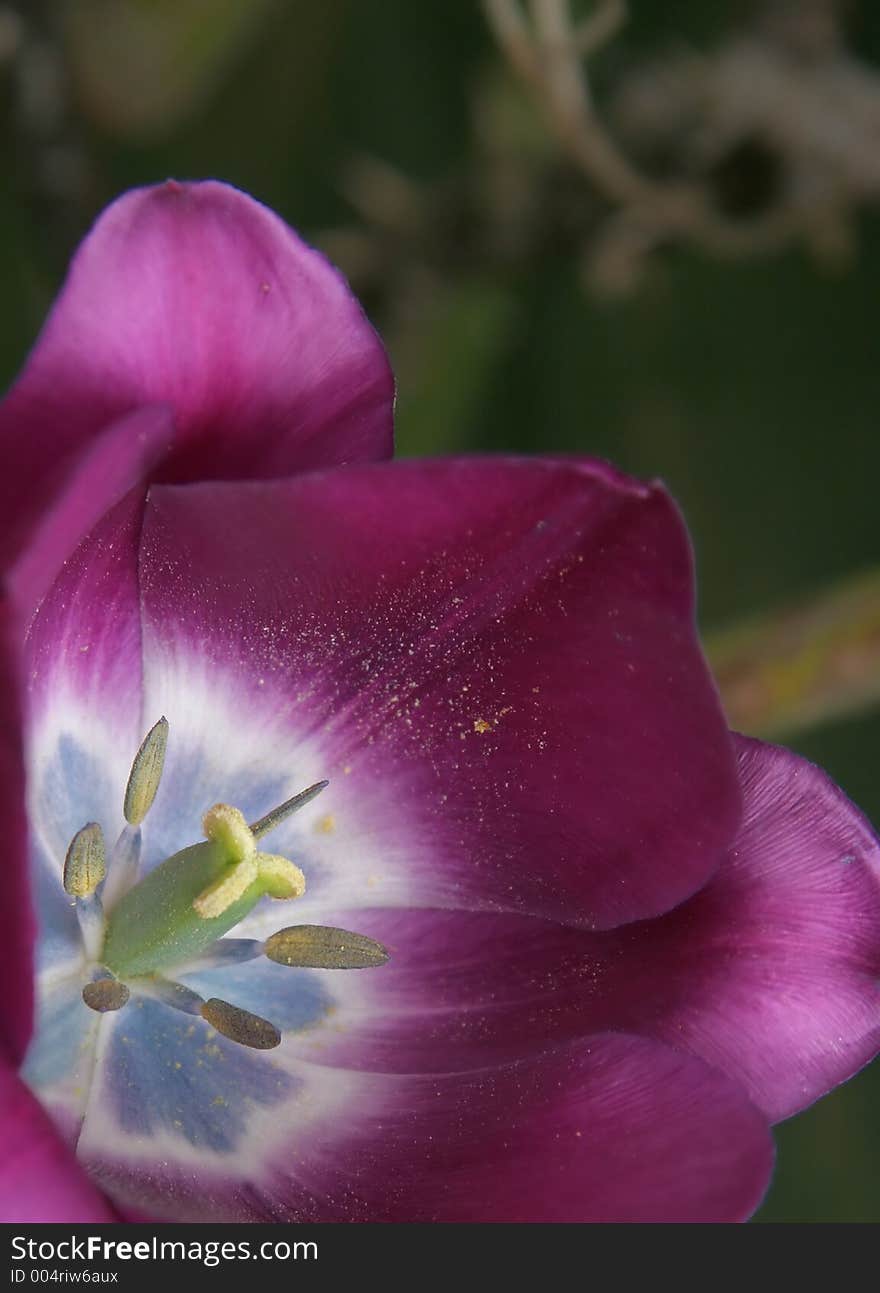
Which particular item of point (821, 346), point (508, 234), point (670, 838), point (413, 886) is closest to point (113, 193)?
point (508, 234)

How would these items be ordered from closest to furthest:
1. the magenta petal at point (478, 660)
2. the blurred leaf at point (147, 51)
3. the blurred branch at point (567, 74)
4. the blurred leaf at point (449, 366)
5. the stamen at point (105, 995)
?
the magenta petal at point (478, 660)
the stamen at point (105, 995)
the blurred branch at point (567, 74)
the blurred leaf at point (147, 51)
the blurred leaf at point (449, 366)

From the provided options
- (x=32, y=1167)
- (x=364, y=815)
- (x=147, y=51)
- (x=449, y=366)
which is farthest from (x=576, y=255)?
(x=32, y=1167)

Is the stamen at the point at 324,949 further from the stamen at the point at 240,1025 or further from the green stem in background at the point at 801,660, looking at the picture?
the green stem in background at the point at 801,660

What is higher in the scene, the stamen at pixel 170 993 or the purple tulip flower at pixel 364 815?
the purple tulip flower at pixel 364 815

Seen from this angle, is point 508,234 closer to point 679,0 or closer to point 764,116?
point 764,116

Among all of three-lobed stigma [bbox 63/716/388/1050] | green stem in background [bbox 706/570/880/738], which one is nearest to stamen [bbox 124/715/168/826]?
three-lobed stigma [bbox 63/716/388/1050]

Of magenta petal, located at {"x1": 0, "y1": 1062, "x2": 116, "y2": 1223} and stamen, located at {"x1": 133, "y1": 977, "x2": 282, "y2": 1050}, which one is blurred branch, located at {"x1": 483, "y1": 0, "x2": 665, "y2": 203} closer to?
stamen, located at {"x1": 133, "y1": 977, "x2": 282, "y2": 1050}

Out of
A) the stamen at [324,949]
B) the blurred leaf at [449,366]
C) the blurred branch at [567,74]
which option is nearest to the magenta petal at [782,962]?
the stamen at [324,949]
